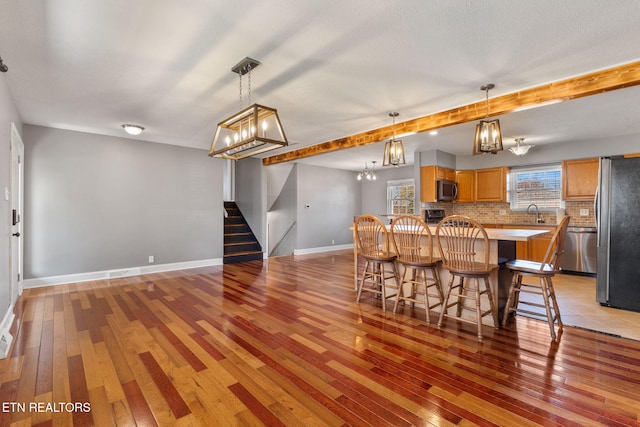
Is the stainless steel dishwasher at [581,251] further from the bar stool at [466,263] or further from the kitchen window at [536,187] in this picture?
the bar stool at [466,263]

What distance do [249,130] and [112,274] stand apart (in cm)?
421

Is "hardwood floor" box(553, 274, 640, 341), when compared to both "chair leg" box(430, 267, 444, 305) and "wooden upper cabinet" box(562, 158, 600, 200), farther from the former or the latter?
"wooden upper cabinet" box(562, 158, 600, 200)

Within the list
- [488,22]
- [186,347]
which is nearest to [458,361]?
[186,347]

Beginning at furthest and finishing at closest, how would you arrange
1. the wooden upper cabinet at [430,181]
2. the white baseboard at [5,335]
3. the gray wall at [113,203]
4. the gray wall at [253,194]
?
the gray wall at [253,194]
the wooden upper cabinet at [430,181]
the gray wall at [113,203]
the white baseboard at [5,335]

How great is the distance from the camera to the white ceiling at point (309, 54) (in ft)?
6.62

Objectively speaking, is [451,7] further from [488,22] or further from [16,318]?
[16,318]

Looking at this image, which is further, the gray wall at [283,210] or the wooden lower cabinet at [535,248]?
the gray wall at [283,210]

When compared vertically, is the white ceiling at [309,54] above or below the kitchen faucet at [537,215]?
above

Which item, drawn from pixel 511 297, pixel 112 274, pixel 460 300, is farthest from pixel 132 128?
pixel 511 297

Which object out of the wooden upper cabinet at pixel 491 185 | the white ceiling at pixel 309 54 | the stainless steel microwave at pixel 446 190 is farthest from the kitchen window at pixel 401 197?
the white ceiling at pixel 309 54

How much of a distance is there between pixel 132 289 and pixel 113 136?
2800mm

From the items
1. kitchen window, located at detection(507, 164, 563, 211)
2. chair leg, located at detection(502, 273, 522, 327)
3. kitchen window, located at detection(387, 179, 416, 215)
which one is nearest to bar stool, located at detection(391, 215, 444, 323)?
chair leg, located at detection(502, 273, 522, 327)

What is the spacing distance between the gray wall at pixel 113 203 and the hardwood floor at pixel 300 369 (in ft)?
5.03

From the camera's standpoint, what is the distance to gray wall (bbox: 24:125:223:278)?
466 cm
